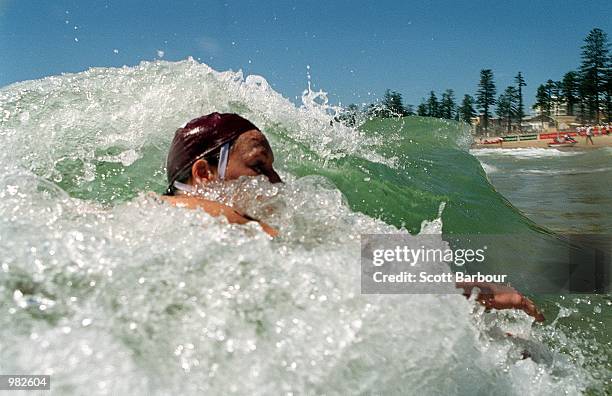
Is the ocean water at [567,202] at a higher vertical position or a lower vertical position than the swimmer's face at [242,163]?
lower

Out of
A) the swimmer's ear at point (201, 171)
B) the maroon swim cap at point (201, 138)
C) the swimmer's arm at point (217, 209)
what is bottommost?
the swimmer's arm at point (217, 209)

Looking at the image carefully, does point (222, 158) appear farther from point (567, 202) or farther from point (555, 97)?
point (555, 97)

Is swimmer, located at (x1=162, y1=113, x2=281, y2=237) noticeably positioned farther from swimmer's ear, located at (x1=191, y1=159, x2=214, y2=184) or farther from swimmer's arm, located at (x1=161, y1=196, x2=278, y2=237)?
swimmer's arm, located at (x1=161, y1=196, x2=278, y2=237)

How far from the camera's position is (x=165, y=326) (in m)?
1.57

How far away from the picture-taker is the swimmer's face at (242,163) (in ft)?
8.49

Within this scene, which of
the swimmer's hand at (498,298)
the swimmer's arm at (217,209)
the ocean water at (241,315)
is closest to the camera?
the ocean water at (241,315)

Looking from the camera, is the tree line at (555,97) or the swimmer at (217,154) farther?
the tree line at (555,97)

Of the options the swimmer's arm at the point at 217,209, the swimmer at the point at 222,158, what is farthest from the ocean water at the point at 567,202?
the swimmer's arm at the point at 217,209

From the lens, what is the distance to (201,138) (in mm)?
2615

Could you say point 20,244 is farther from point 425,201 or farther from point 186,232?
point 425,201

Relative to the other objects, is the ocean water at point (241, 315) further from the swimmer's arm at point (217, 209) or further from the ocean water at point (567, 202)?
the ocean water at point (567, 202)

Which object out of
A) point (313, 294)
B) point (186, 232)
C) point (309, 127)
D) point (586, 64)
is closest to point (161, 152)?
point (309, 127)

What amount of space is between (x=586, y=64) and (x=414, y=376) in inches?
2944

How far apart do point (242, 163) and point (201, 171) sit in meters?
0.19
